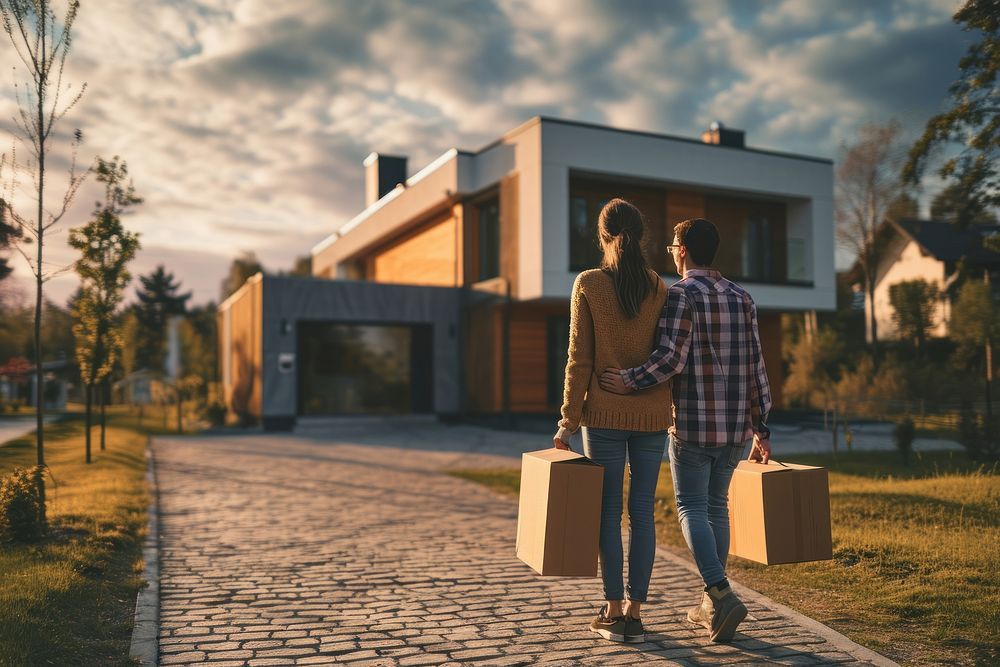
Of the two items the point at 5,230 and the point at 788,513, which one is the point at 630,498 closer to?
the point at 788,513

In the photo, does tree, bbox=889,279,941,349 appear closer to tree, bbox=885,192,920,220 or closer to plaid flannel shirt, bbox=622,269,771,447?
tree, bbox=885,192,920,220

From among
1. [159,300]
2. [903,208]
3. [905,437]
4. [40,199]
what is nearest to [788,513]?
[40,199]

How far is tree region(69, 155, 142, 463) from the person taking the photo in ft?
39.8

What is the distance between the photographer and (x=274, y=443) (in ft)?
53.2

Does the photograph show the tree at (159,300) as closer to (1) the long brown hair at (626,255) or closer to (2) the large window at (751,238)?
(2) the large window at (751,238)

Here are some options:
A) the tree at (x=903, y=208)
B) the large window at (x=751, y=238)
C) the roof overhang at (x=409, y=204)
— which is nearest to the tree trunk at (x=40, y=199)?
the roof overhang at (x=409, y=204)

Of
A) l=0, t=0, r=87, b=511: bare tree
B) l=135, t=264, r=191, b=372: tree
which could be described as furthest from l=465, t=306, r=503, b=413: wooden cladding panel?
l=135, t=264, r=191, b=372: tree

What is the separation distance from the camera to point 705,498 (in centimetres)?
385

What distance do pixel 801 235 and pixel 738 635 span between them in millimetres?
→ 20807

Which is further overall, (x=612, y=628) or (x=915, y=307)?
(x=915, y=307)

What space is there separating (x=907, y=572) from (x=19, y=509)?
237 inches

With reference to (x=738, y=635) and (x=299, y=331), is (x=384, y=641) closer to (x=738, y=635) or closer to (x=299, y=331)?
(x=738, y=635)

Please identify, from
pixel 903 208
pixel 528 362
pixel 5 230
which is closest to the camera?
pixel 5 230

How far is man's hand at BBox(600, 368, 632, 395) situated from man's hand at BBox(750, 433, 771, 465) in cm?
76
